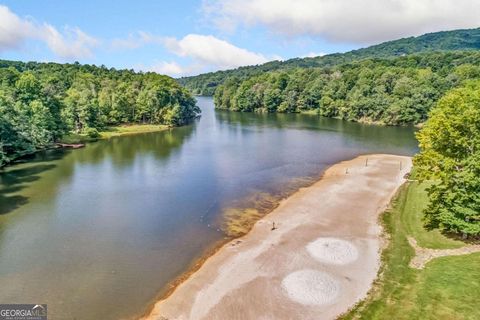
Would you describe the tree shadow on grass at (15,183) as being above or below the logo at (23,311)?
above

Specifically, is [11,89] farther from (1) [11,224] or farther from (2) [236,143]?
(1) [11,224]

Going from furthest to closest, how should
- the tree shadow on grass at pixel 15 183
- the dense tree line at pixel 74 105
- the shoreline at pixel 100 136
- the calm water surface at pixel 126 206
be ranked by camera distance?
the shoreline at pixel 100 136
the dense tree line at pixel 74 105
the tree shadow on grass at pixel 15 183
the calm water surface at pixel 126 206

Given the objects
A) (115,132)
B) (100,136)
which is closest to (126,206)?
(100,136)

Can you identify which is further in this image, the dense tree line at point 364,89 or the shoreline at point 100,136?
the dense tree line at point 364,89

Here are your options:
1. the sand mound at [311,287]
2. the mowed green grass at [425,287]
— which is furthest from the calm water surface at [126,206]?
the mowed green grass at [425,287]

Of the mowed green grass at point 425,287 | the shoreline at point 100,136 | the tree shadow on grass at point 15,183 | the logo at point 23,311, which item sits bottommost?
the logo at point 23,311

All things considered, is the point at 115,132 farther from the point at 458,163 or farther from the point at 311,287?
Answer: the point at 458,163

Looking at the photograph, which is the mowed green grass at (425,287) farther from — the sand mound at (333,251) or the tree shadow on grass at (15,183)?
the tree shadow on grass at (15,183)

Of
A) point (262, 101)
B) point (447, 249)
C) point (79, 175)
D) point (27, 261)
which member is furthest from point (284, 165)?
point (262, 101)
